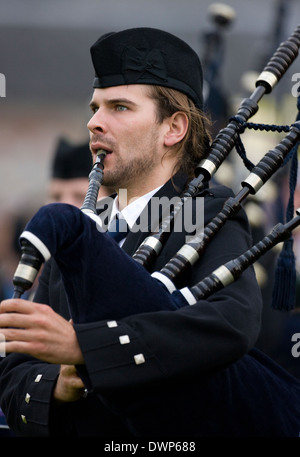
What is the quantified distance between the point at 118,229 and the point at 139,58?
1.83 feet

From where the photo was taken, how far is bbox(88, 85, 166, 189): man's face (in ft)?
9.04

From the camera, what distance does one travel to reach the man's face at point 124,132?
9.04 feet

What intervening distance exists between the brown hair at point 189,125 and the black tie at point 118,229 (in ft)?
0.88

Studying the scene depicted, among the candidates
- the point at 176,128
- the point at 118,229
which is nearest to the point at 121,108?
the point at 176,128

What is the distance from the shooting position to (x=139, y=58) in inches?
109

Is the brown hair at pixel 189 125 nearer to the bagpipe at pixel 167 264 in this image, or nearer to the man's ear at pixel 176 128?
the man's ear at pixel 176 128

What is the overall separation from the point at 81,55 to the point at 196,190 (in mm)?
4966

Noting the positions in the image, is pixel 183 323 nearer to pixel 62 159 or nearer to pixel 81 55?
pixel 62 159

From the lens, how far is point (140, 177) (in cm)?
283

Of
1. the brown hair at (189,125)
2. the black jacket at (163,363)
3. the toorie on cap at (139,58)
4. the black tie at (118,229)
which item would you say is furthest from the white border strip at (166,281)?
the toorie on cap at (139,58)

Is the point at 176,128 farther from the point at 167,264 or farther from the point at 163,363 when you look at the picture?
the point at 163,363

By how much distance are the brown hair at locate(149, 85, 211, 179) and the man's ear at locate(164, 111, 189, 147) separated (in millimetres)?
14

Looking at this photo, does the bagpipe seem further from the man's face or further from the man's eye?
the man's eye

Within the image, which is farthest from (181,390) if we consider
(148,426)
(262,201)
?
(262,201)
